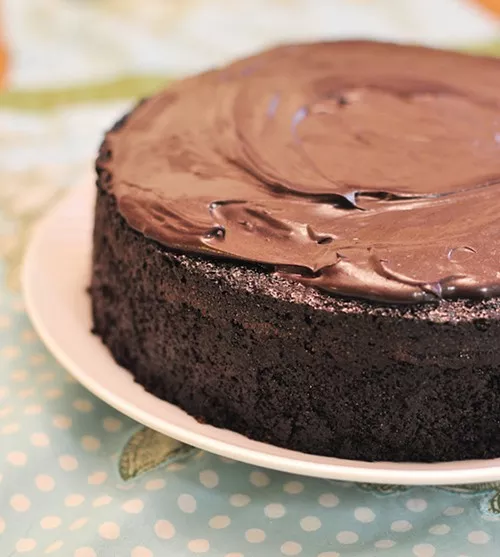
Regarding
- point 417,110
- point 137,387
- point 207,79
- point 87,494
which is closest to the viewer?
point 87,494

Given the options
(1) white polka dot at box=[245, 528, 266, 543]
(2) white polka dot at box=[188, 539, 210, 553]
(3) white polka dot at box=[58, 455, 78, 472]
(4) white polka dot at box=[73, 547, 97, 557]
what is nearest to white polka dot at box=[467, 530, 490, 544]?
(1) white polka dot at box=[245, 528, 266, 543]

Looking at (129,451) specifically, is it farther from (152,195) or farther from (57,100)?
(57,100)

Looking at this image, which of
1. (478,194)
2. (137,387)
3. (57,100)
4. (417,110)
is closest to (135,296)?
(137,387)

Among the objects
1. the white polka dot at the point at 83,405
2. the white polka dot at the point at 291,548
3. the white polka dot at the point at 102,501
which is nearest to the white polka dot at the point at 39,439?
the white polka dot at the point at 83,405

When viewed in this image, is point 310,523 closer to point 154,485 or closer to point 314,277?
point 154,485

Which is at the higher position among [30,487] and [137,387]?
[137,387]

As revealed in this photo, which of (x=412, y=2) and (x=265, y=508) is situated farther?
(x=412, y=2)

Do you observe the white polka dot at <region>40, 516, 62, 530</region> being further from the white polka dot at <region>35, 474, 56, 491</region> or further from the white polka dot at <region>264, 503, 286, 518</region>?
the white polka dot at <region>264, 503, 286, 518</region>

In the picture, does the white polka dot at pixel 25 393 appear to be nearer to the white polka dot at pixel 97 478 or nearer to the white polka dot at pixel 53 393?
the white polka dot at pixel 53 393
